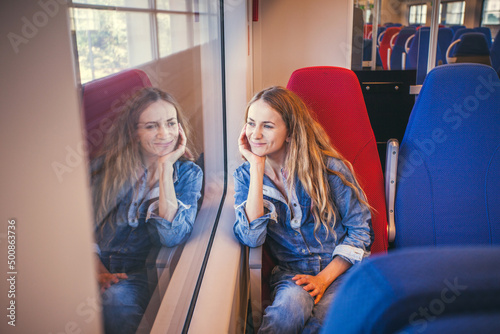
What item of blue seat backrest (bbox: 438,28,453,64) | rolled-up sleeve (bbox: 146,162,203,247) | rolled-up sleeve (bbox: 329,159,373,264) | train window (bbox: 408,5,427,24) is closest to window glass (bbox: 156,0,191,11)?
rolled-up sleeve (bbox: 146,162,203,247)

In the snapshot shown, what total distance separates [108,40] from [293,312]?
1012mm

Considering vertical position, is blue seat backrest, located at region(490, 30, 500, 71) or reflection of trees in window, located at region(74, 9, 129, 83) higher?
reflection of trees in window, located at region(74, 9, 129, 83)

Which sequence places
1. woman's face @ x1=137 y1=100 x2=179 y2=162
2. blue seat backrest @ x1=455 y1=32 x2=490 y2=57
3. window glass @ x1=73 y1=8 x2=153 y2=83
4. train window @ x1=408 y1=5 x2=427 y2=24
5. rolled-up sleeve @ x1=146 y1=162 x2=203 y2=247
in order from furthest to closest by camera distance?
blue seat backrest @ x1=455 y1=32 x2=490 y2=57 → train window @ x1=408 y1=5 x2=427 y2=24 → rolled-up sleeve @ x1=146 y1=162 x2=203 y2=247 → woman's face @ x1=137 y1=100 x2=179 y2=162 → window glass @ x1=73 y1=8 x2=153 y2=83

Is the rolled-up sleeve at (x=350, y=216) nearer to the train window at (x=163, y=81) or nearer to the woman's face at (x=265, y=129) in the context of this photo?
the woman's face at (x=265, y=129)

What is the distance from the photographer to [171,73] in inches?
39.0

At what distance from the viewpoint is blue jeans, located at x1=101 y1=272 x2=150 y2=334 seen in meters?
0.51

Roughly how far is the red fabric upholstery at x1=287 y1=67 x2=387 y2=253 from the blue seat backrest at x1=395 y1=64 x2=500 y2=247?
0.36 ft

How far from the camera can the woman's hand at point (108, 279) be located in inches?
18.4

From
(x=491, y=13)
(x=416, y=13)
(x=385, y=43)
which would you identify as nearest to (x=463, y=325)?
(x=416, y=13)

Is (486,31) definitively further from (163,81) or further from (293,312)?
(163,81)

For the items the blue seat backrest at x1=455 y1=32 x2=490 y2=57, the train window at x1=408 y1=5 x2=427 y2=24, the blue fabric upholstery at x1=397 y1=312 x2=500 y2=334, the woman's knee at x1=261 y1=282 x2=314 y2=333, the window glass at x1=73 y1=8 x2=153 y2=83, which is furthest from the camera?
the blue seat backrest at x1=455 y1=32 x2=490 y2=57

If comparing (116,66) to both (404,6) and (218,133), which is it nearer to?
(218,133)

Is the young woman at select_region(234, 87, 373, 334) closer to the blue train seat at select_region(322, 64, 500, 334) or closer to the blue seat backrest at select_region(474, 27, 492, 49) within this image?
the blue train seat at select_region(322, 64, 500, 334)

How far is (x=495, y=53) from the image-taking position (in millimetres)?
5320
